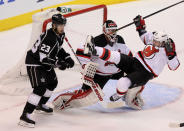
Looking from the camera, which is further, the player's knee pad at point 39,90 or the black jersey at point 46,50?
the player's knee pad at point 39,90

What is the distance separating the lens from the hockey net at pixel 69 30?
4.31m

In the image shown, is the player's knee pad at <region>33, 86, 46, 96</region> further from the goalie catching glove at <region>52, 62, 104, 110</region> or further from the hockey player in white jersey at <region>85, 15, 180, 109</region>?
the hockey player in white jersey at <region>85, 15, 180, 109</region>

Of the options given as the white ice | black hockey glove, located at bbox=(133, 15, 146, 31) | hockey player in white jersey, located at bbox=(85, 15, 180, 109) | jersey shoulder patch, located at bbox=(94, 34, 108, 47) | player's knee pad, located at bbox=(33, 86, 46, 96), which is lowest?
the white ice

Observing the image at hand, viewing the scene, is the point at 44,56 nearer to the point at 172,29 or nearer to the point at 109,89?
the point at 109,89

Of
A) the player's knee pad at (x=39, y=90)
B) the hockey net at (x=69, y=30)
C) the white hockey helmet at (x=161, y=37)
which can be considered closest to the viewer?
the player's knee pad at (x=39, y=90)

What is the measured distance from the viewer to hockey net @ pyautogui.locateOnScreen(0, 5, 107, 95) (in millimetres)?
4314

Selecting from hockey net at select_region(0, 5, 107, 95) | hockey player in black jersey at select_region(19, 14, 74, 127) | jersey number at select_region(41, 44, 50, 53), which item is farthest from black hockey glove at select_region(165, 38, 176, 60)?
hockey net at select_region(0, 5, 107, 95)

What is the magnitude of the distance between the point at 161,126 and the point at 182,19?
11.4 feet

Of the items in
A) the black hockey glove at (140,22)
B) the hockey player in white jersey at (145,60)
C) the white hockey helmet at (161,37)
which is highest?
the black hockey glove at (140,22)

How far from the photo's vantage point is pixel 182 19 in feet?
21.7

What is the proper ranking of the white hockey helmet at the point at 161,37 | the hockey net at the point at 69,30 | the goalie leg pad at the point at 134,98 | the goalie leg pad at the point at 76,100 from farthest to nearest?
the hockey net at the point at 69,30 < the goalie leg pad at the point at 134,98 < the goalie leg pad at the point at 76,100 < the white hockey helmet at the point at 161,37

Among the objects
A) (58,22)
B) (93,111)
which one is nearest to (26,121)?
(93,111)

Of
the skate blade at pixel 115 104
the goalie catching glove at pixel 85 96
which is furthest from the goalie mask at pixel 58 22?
the skate blade at pixel 115 104

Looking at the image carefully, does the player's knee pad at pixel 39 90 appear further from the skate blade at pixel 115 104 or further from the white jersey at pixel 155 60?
the white jersey at pixel 155 60
